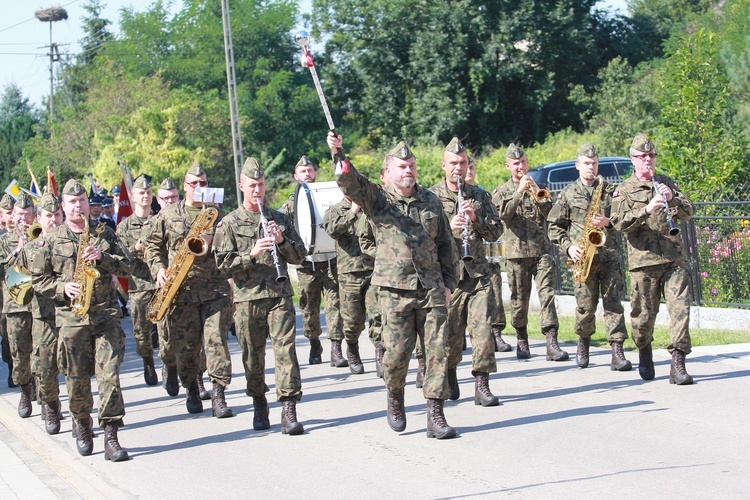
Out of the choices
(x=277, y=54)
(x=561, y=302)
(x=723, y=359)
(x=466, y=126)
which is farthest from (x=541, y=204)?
(x=277, y=54)

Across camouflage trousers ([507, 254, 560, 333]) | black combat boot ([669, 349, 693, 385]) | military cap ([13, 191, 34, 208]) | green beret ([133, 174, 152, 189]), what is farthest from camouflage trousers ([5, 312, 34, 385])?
black combat boot ([669, 349, 693, 385])

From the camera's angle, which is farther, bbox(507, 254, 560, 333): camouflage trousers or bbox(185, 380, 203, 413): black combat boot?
bbox(507, 254, 560, 333): camouflage trousers

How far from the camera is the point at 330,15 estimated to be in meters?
43.2

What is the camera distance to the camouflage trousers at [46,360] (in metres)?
9.55

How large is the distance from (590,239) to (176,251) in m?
3.87

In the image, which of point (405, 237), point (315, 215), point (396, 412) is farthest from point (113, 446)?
point (315, 215)

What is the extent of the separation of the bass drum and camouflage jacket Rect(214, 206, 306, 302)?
138 inches

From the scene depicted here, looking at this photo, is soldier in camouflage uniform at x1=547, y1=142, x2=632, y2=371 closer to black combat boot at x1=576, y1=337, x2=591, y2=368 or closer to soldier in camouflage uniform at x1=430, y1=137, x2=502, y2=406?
black combat boot at x1=576, y1=337, x2=591, y2=368

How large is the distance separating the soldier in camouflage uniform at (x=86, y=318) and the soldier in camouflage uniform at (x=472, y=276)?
2.75m

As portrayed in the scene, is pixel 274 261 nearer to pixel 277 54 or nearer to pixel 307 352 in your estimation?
pixel 307 352

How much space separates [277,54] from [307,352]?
37481 millimetres

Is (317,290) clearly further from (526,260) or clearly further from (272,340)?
(272,340)

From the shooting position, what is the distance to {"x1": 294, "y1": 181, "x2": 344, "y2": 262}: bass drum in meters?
12.6

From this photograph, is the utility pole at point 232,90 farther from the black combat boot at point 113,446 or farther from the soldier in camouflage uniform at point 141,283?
the black combat boot at point 113,446
